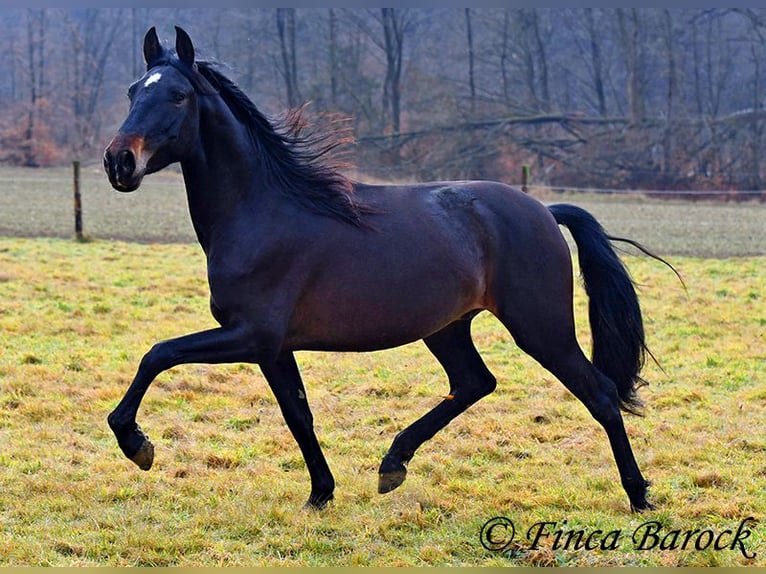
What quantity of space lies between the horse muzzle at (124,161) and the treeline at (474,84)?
94.4 ft

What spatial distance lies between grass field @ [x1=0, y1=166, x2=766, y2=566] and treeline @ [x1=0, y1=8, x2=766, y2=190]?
988 inches

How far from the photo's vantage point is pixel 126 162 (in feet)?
11.8

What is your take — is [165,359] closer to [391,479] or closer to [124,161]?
[124,161]

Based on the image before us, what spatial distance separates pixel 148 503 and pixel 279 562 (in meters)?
0.98

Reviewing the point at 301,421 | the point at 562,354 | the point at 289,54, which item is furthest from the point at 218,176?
the point at 289,54

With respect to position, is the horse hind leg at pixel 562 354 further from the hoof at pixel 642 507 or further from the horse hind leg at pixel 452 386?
the horse hind leg at pixel 452 386

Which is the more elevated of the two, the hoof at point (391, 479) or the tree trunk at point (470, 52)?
the tree trunk at point (470, 52)

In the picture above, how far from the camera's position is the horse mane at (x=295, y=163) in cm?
418

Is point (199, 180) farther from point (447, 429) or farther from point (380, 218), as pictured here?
point (447, 429)

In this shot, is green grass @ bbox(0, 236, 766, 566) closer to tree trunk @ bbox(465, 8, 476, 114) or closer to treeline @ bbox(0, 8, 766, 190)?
treeline @ bbox(0, 8, 766, 190)

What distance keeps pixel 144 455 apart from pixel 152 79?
1605 mm

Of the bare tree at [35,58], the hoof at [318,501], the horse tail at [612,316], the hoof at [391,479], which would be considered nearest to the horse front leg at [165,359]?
the hoof at [318,501]

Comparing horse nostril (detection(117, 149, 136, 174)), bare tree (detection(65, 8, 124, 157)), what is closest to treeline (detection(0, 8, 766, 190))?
bare tree (detection(65, 8, 124, 157))

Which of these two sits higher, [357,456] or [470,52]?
[470,52]
